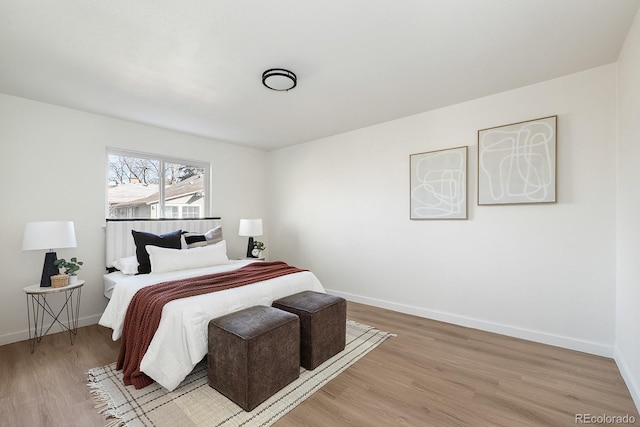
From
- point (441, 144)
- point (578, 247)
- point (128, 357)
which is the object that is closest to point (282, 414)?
point (128, 357)

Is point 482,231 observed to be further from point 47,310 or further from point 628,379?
point 47,310

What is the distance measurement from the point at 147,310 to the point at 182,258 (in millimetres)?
1077

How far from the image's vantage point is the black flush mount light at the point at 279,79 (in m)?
2.47

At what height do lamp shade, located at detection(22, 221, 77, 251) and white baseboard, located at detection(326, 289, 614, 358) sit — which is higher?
lamp shade, located at detection(22, 221, 77, 251)

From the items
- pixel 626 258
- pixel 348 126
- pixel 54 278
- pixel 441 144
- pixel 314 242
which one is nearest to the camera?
pixel 626 258

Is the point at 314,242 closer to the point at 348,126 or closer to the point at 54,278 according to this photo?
the point at 348,126

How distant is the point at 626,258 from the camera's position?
86.4 inches

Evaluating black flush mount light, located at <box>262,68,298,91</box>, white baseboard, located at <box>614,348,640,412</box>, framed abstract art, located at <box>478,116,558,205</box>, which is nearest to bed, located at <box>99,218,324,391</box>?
black flush mount light, located at <box>262,68,298,91</box>

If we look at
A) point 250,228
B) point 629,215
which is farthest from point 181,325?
point 629,215

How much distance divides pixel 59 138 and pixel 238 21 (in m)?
2.79

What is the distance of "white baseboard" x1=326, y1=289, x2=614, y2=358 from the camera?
2571 mm

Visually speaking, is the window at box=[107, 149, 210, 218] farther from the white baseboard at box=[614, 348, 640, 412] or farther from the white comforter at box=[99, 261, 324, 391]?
the white baseboard at box=[614, 348, 640, 412]

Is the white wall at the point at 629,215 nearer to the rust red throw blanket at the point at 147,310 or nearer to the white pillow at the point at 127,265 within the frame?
the rust red throw blanket at the point at 147,310

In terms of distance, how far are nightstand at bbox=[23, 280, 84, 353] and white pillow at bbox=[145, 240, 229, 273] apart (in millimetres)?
703
